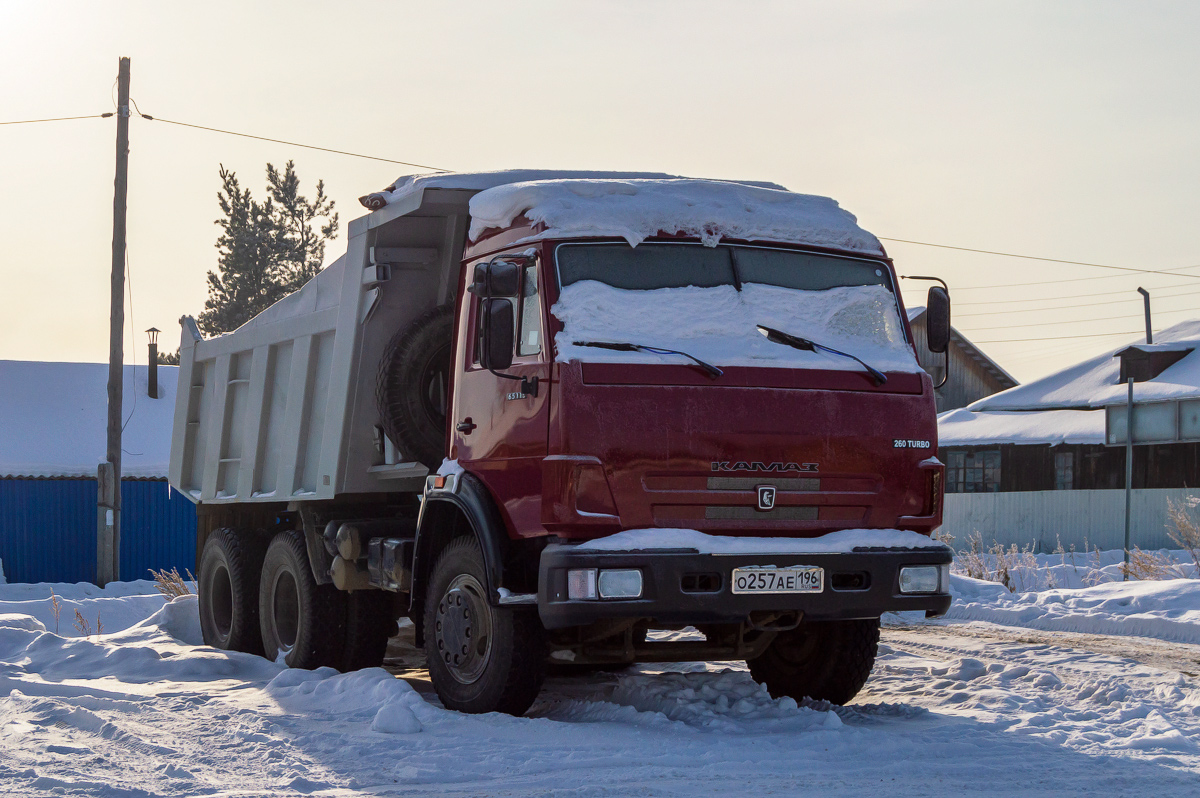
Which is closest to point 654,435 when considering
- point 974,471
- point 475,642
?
point 475,642

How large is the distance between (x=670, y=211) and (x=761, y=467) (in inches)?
59.1

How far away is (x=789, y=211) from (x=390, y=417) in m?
2.89

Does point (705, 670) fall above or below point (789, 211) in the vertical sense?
below

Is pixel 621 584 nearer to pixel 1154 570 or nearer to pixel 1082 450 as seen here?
pixel 1154 570

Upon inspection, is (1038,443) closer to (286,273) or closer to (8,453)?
(8,453)

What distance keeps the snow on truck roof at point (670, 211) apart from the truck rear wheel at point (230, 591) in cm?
441

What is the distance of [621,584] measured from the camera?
22.1 ft

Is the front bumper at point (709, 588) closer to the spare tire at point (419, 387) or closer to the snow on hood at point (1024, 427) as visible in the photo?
the spare tire at point (419, 387)

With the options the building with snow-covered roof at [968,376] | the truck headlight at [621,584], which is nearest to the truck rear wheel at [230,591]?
the truck headlight at [621,584]

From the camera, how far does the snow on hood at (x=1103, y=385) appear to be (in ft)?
95.9

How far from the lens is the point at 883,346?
7.66 m

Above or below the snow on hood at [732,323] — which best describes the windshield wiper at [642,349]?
below

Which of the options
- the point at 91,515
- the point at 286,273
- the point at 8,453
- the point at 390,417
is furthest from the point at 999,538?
the point at 286,273

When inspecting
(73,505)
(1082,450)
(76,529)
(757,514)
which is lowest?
(76,529)
